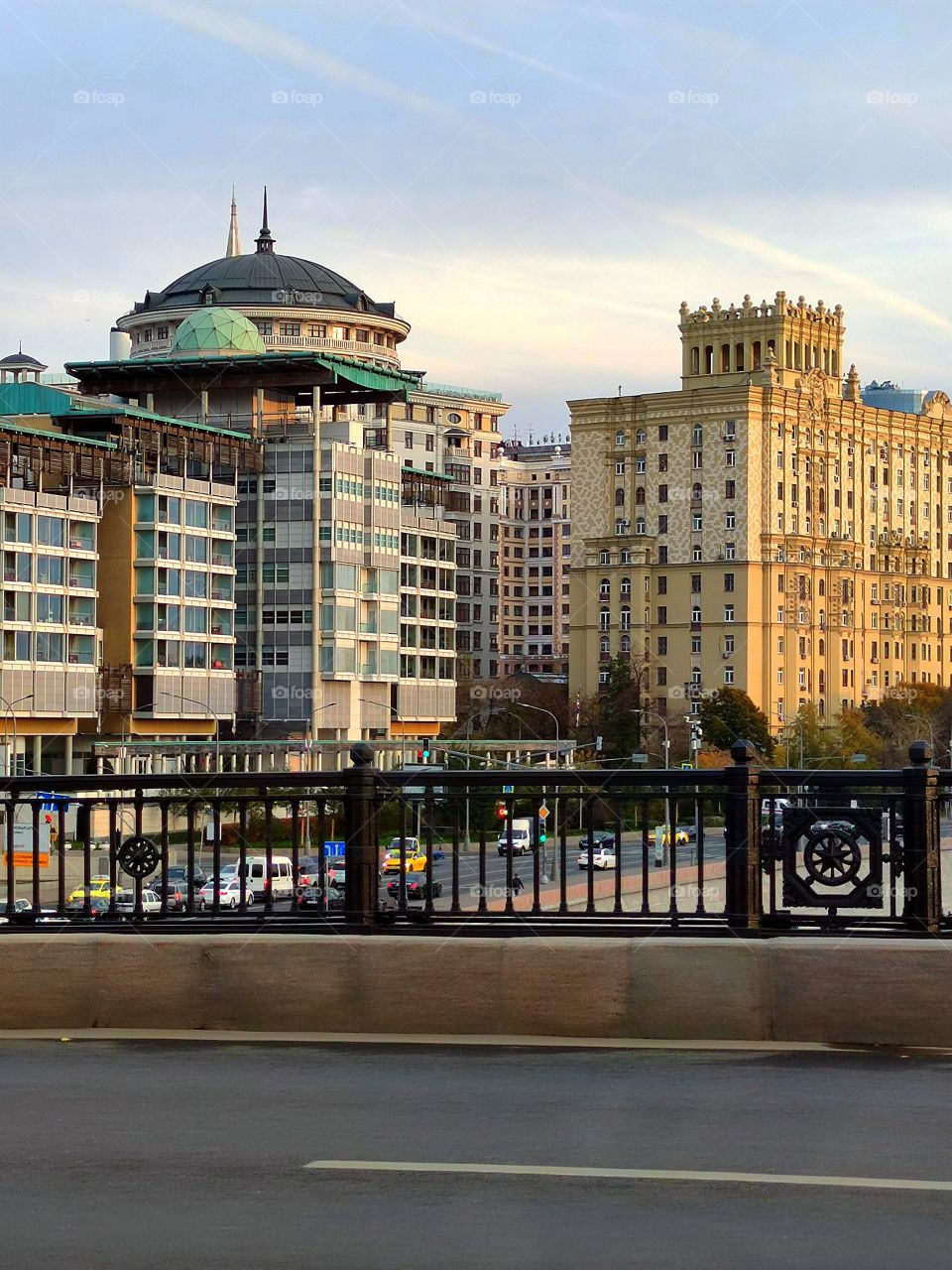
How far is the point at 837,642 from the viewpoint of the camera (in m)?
157

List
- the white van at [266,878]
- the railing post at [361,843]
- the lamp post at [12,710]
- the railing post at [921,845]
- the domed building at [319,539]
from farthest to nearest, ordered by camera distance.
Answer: the domed building at [319,539], the lamp post at [12,710], the white van at [266,878], the railing post at [361,843], the railing post at [921,845]

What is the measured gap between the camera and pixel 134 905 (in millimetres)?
11133

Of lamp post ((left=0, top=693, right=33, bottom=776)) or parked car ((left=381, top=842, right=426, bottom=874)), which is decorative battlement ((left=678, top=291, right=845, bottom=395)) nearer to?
lamp post ((left=0, top=693, right=33, bottom=776))

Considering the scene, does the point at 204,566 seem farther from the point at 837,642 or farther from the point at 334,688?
the point at 837,642

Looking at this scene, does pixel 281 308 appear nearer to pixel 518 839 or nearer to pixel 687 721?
pixel 687 721

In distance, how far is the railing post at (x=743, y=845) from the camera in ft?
34.6

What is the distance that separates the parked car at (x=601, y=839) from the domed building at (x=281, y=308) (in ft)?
464

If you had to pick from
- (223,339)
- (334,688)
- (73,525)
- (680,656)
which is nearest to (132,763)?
(73,525)

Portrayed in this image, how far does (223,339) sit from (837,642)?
66.2 meters

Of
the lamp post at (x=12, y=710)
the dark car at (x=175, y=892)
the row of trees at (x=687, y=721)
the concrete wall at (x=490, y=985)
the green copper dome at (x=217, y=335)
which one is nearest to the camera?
the concrete wall at (x=490, y=985)

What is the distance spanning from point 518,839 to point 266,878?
4.90ft

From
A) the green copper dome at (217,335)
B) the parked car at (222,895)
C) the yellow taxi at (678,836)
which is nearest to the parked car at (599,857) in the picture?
the yellow taxi at (678,836)

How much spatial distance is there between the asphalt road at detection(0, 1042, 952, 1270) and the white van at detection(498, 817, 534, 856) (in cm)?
127

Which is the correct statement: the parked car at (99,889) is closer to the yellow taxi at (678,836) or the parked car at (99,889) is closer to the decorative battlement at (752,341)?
the yellow taxi at (678,836)
